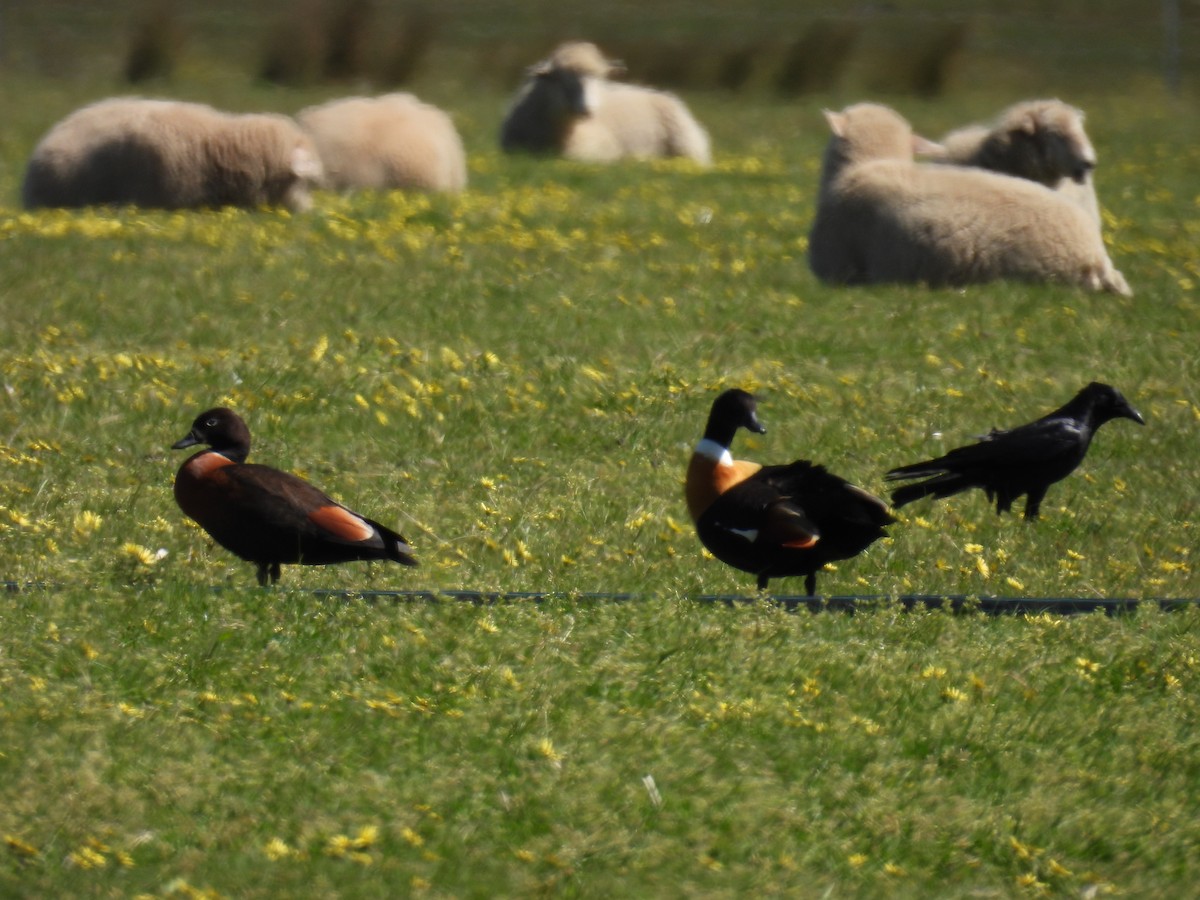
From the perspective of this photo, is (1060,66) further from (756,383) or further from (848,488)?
(848,488)

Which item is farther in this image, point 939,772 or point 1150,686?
point 1150,686

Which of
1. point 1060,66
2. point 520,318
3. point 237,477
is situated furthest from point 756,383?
point 1060,66

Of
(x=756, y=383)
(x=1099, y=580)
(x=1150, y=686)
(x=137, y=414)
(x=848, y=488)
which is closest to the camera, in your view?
(x=1150, y=686)

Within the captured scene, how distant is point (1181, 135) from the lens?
24.2 metres

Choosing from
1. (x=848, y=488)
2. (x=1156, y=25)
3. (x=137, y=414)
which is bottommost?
(x=137, y=414)

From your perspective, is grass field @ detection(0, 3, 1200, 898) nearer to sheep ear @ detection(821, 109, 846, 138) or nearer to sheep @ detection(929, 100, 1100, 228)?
sheep ear @ detection(821, 109, 846, 138)

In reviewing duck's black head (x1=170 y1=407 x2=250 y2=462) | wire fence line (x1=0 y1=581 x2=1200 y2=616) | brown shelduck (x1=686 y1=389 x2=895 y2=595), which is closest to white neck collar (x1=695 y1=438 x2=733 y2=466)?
brown shelduck (x1=686 y1=389 x2=895 y2=595)

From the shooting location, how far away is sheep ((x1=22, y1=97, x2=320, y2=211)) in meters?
14.4

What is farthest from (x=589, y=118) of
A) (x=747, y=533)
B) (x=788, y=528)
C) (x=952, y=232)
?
(x=788, y=528)

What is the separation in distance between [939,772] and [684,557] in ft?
6.56

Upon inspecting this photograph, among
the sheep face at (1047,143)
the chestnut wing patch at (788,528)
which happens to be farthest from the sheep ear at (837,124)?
the chestnut wing patch at (788,528)

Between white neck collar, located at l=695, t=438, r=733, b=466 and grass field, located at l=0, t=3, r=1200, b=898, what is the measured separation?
41 centimetres

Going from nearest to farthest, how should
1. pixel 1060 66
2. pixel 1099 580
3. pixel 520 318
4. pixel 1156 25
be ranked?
pixel 1099 580
pixel 520 318
pixel 1060 66
pixel 1156 25

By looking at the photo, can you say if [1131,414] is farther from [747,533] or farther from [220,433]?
[220,433]
